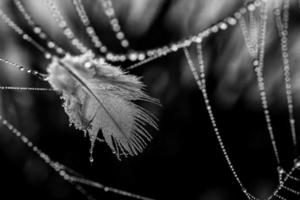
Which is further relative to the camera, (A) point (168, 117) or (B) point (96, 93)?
(A) point (168, 117)

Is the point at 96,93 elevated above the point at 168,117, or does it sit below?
above

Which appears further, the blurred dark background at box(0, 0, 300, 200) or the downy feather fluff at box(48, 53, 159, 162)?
the blurred dark background at box(0, 0, 300, 200)

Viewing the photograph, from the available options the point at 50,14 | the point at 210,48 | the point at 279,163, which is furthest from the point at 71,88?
the point at 279,163

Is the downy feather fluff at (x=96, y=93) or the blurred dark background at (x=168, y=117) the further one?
the blurred dark background at (x=168, y=117)

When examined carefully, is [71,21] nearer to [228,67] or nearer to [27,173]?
[228,67]
